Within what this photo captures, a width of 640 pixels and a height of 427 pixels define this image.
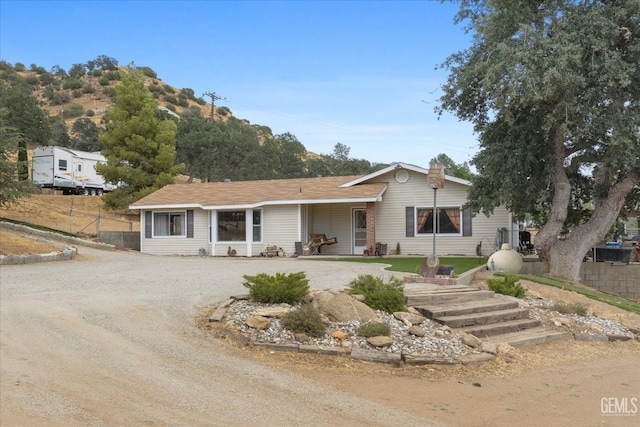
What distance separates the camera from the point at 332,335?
7551mm

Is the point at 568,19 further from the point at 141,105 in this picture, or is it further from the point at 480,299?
the point at 141,105

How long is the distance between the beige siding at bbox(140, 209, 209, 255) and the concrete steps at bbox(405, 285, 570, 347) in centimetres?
1457

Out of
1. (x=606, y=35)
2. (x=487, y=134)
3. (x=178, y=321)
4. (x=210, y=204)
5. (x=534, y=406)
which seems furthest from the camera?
(x=210, y=204)

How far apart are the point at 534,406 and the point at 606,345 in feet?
13.4

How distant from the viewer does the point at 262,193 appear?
23.5m

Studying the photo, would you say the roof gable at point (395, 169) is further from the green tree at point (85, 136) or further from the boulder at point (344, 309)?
the green tree at point (85, 136)

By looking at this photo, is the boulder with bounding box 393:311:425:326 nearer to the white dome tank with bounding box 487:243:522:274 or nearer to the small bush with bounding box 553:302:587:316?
the small bush with bounding box 553:302:587:316

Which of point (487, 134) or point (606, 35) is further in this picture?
point (487, 134)

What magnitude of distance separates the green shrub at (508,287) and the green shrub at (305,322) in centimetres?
523

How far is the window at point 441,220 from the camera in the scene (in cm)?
2112

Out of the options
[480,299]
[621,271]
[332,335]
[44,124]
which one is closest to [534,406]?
[332,335]

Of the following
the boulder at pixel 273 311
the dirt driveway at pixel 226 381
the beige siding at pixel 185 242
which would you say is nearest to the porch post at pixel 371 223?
the beige siding at pixel 185 242

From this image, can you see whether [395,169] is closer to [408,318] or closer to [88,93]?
[408,318]

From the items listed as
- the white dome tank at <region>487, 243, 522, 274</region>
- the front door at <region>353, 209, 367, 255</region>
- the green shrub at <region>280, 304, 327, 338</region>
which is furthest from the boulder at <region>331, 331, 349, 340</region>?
the front door at <region>353, 209, 367, 255</region>
